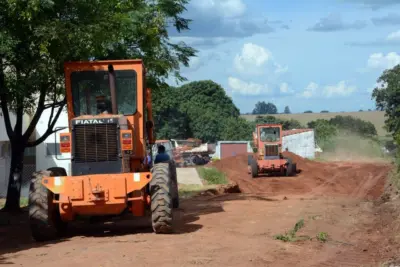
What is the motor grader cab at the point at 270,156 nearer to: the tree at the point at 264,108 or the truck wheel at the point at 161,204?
the truck wheel at the point at 161,204

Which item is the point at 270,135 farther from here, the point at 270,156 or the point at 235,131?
the point at 235,131

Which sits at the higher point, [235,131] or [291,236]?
[235,131]

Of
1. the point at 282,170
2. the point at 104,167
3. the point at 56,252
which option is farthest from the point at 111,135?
the point at 282,170

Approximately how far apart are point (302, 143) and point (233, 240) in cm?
5875

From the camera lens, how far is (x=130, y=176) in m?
13.5

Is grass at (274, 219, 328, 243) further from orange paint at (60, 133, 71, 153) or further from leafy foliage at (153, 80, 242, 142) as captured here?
leafy foliage at (153, 80, 242, 142)

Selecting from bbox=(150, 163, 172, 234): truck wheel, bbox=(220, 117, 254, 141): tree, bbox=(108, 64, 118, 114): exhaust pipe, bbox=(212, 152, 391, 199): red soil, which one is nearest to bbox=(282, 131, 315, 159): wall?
bbox=(220, 117, 254, 141): tree

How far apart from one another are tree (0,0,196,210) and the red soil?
40.0ft

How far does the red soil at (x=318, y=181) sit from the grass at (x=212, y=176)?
59 centimetres

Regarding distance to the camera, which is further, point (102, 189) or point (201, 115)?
point (201, 115)

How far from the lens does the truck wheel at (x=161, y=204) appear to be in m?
13.7

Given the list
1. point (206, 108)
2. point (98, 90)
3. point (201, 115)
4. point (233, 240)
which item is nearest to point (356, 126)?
point (201, 115)

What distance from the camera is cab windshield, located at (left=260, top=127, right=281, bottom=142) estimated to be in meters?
40.8

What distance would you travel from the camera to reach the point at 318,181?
37.7 meters
